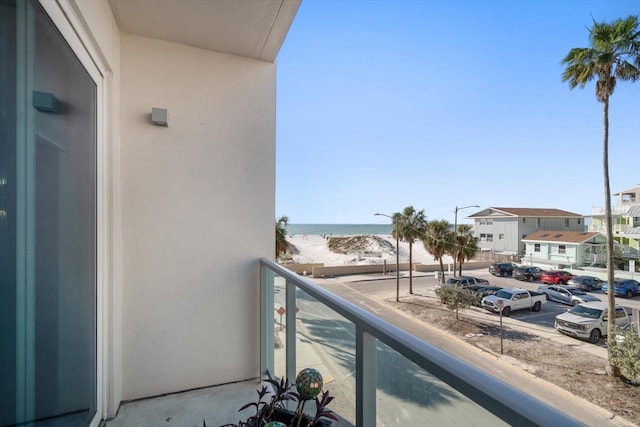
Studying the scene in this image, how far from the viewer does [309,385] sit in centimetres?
106

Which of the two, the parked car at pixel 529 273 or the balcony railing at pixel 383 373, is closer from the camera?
the balcony railing at pixel 383 373

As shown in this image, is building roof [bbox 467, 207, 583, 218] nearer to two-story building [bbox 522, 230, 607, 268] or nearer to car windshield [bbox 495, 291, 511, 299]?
two-story building [bbox 522, 230, 607, 268]

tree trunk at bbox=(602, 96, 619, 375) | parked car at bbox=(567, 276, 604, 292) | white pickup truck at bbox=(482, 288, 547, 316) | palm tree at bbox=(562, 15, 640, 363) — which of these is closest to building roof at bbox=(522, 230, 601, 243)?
parked car at bbox=(567, 276, 604, 292)

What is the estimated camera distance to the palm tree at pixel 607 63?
7.23m

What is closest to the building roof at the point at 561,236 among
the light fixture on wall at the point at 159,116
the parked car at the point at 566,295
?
the parked car at the point at 566,295

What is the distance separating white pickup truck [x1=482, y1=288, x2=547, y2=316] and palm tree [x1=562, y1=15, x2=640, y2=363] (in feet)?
11.8

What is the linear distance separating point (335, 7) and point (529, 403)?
5.82 meters

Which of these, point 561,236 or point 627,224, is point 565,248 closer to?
point 561,236

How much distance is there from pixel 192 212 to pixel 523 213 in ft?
80.2

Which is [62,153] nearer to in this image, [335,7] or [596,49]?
[335,7]

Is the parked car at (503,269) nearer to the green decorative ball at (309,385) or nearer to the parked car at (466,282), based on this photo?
the parked car at (466,282)

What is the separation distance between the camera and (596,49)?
7.71 m

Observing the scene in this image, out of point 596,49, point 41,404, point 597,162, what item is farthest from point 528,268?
point 41,404

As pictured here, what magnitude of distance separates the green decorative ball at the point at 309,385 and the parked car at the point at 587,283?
16519 mm
